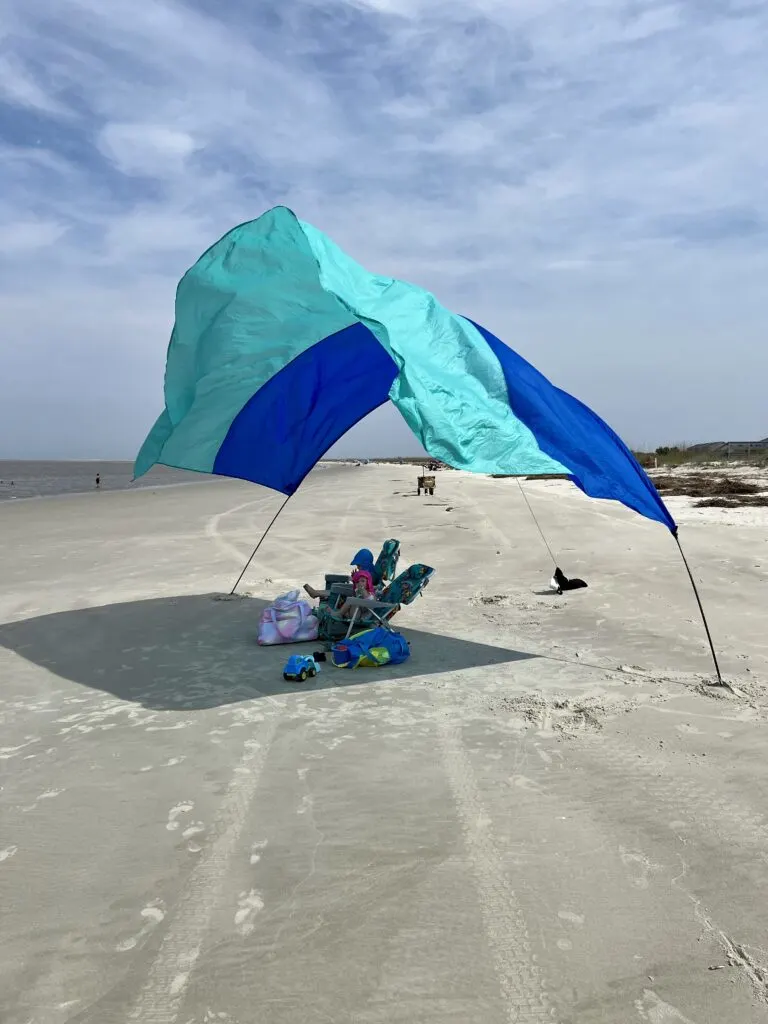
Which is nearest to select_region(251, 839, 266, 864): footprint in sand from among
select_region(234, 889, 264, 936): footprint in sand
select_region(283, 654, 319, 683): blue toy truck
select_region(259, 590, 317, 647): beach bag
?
select_region(234, 889, 264, 936): footprint in sand

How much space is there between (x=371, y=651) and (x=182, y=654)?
177 centimetres

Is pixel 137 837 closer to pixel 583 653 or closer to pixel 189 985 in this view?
pixel 189 985

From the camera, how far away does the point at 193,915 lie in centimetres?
268

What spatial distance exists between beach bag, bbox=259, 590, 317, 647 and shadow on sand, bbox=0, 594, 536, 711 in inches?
3.5

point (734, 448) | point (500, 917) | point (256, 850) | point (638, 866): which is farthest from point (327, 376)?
point (734, 448)

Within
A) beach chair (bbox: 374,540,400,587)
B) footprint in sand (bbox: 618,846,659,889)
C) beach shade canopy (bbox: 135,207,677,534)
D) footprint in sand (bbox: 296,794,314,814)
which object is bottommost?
footprint in sand (bbox: 618,846,659,889)

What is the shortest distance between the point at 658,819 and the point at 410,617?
4.45 metres

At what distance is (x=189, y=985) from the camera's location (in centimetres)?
233

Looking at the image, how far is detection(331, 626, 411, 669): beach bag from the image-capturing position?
232 inches

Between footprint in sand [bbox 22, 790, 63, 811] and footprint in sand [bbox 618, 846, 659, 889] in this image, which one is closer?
footprint in sand [bbox 618, 846, 659, 889]

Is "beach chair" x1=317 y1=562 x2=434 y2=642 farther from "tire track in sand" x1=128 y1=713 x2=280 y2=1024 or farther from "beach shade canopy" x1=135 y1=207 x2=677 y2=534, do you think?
"tire track in sand" x1=128 y1=713 x2=280 y2=1024

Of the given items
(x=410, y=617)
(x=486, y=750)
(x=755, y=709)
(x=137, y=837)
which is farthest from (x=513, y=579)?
(x=137, y=837)

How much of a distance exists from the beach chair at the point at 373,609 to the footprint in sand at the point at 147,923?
380 cm

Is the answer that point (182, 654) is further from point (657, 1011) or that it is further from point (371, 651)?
point (657, 1011)
